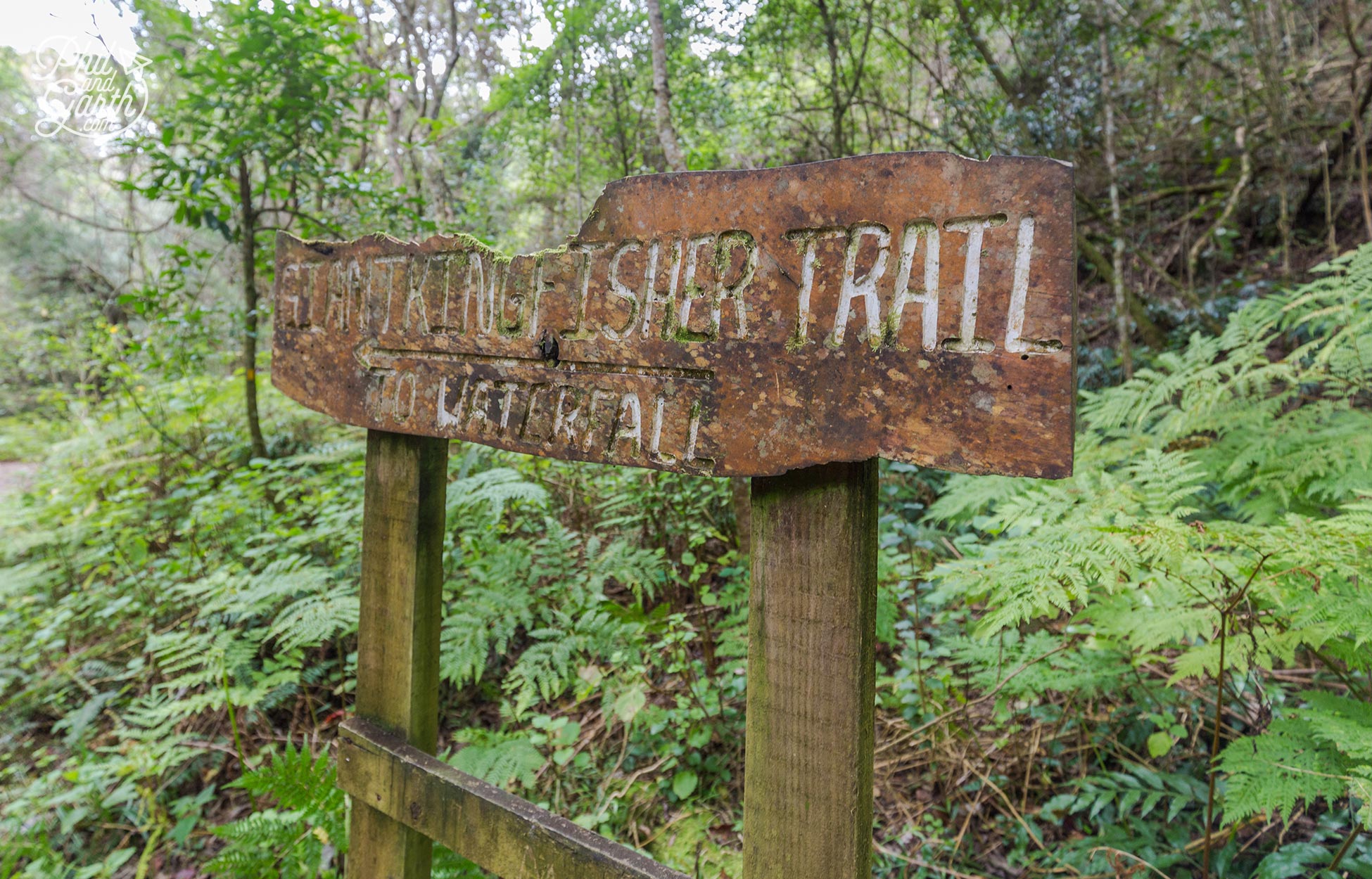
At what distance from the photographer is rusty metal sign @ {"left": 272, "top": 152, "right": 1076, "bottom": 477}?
781 mm

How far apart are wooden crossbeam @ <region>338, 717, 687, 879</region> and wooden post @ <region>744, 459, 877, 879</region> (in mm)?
210

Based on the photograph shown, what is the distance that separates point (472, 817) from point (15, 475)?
8.26 meters

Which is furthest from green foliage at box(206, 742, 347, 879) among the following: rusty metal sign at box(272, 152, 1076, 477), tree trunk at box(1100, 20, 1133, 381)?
tree trunk at box(1100, 20, 1133, 381)

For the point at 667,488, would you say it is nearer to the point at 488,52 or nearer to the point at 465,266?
the point at 465,266

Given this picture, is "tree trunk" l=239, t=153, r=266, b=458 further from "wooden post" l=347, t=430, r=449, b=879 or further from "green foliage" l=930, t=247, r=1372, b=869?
"green foliage" l=930, t=247, r=1372, b=869

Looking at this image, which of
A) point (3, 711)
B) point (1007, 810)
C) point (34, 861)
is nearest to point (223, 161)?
point (3, 711)

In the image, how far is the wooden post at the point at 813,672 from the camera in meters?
0.94

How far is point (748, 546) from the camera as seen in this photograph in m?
2.95

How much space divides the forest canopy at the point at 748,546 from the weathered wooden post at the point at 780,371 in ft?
1.55

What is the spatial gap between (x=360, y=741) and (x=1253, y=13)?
6416mm

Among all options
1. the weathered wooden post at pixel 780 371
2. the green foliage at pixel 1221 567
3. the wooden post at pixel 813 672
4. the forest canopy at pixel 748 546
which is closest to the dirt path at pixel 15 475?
the forest canopy at pixel 748 546

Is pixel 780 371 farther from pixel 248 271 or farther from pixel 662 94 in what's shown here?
pixel 248 271

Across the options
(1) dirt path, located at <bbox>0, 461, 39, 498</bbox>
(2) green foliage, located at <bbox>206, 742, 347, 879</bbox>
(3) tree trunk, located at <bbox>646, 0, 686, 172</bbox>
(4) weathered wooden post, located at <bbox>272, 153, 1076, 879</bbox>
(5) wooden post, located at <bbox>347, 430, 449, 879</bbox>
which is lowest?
(2) green foliage, located at <bbox>206, 742, 347, 879</bbox>

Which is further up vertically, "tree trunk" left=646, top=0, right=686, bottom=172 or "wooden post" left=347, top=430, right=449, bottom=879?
"tree trunk" left=646, top=0, right=686, bottom=172
